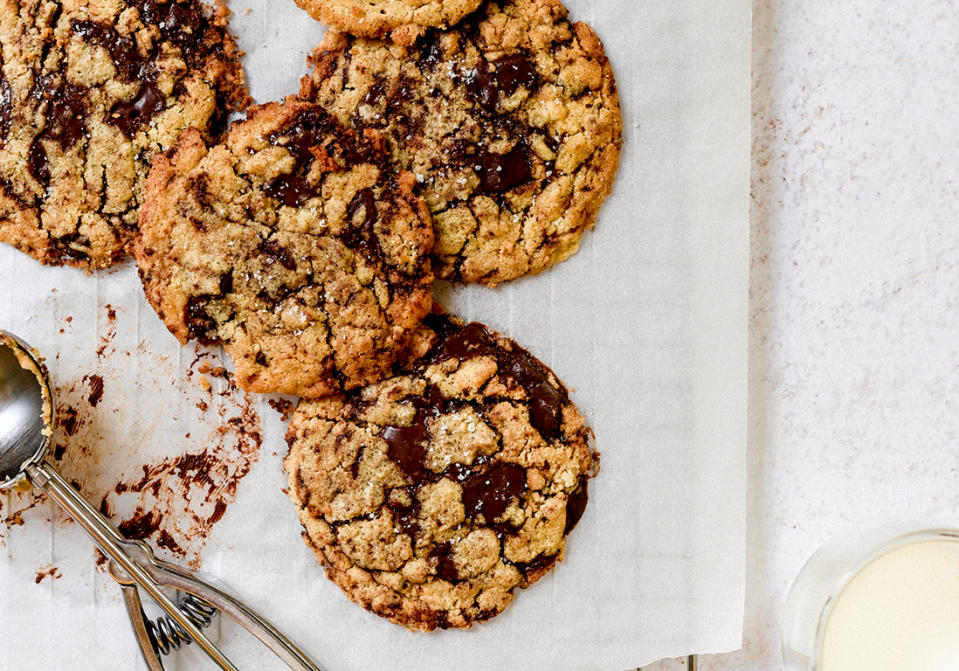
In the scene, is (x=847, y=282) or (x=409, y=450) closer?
(x=409, y=450)

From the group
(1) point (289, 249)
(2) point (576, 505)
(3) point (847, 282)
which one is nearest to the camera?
(1) point (289, 249)

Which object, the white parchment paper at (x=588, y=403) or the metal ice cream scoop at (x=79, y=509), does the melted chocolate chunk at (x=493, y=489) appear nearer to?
the white parchment paper at (x=588, y=403)

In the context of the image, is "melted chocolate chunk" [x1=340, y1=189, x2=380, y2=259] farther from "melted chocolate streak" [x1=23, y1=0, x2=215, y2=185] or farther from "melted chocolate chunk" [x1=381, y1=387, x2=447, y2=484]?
"melted chocolate streak" [x1=23, y1=0, x2=215, y2=185]

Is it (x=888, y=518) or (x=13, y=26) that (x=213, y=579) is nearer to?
(x=13, y=26)

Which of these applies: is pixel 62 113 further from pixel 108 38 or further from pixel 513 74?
pixel 513 74

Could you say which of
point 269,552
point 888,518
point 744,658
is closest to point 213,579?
point 269,552

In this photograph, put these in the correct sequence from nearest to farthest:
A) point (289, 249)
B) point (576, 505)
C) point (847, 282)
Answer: point (289, 249) → point (576, 505) → point (847, 282)

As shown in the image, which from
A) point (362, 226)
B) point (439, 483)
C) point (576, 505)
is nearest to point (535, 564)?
point (576, 505)

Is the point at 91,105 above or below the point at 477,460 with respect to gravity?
above
